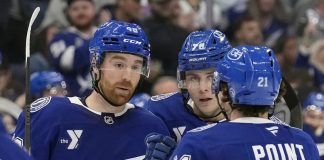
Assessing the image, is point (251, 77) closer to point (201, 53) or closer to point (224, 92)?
point (224, 92)

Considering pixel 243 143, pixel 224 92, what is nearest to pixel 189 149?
pixel 243 143

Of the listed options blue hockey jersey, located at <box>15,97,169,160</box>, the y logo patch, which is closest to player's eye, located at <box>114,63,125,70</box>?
blue hockey jersey, located at <box>15,97,169,160</box>

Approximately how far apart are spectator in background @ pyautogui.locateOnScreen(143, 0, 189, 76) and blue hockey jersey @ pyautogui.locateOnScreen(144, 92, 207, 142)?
14.1 ft

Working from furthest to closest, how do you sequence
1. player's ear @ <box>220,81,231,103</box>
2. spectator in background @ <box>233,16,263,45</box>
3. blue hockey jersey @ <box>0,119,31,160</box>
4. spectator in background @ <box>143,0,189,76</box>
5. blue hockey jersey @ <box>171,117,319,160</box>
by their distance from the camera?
spectator in background @ <box>233,16,263,45</box>
spectator in background @ <box>143,0,189,76</box>
player's ear @ <box>220,81,231,103</box>
blue hockey jersey @ <box>171,117,319,160</box>
blue hockey jersey @ <box>0,119,31,160</box>

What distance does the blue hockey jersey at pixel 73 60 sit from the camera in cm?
980

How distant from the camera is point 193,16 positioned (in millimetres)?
12180

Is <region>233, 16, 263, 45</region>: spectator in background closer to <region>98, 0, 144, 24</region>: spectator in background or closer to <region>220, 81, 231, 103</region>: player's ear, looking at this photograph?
<region>98, 0, 144, 24</region>: spectator in background

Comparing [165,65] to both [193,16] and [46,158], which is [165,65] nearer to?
[193,16]

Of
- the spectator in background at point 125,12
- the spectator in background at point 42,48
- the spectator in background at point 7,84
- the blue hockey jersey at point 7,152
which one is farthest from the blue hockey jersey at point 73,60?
the blue hockey jersey at point 7,152

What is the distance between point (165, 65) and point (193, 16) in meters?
1.08

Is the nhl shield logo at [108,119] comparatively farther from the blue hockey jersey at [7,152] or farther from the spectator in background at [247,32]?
the spectator in background at [247,32]

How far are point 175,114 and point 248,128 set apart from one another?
1.34m

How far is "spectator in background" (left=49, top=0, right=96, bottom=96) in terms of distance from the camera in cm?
981

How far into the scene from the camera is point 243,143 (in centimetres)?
513
